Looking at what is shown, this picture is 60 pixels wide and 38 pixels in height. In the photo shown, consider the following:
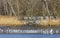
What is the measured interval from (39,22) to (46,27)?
0.09 meters

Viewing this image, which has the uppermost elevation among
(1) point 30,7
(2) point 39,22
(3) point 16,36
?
(1) point 30,7

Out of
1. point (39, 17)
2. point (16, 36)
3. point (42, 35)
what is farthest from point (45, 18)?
point (16, 36)

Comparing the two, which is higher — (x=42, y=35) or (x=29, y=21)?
(x=29, y=21)

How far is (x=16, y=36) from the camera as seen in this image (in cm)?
185

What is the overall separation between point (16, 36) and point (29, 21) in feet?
0.73

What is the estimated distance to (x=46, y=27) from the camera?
188 cm

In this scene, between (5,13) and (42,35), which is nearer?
(42,35)

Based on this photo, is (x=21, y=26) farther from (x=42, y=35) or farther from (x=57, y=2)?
(x=57, y=2)

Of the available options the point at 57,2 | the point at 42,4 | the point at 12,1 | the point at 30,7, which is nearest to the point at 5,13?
the point at 12,1

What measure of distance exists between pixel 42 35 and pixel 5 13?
50 cm

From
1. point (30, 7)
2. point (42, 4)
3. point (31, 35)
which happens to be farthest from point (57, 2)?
point (31, 35)

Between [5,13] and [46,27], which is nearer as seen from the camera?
[46,27]

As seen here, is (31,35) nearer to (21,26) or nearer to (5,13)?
(21,26)

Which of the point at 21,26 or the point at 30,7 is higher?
the point at 30,7
